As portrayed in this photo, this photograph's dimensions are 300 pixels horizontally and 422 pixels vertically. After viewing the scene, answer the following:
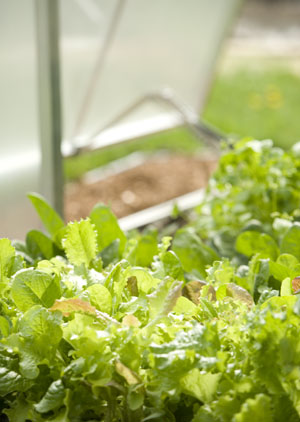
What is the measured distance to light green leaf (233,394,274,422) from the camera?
2.14ft

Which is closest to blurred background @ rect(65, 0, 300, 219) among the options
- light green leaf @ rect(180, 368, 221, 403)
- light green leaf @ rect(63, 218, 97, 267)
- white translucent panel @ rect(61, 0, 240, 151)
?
white translucent panel @ rect(61, 0, 240, 151)

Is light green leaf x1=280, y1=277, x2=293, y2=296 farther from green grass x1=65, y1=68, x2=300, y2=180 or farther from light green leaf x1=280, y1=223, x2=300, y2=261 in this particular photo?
green grass x1=65, y1=68, x2=300, y2=180

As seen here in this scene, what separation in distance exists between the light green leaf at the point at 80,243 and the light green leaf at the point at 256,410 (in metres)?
0.37


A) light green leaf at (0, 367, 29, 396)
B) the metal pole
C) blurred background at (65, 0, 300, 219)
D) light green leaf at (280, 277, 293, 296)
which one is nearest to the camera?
light green leaf at (0, 367, 29, 396)

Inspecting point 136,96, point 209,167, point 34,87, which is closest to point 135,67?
point 136,96

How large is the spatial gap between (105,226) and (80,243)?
0.16 metres

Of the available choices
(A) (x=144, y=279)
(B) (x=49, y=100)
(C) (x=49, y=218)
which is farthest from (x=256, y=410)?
(B) (x=49, y=100)

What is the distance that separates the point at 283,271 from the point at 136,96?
2.07 meters

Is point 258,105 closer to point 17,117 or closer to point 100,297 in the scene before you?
point 17,117

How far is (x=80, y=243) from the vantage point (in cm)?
96

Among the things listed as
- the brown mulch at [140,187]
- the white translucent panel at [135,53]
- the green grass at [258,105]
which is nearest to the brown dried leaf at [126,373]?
the white translucent panel at [135,53]

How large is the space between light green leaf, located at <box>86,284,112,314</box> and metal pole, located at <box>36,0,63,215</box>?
1.29 m

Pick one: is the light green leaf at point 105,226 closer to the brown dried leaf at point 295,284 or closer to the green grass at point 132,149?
the brown dried leaf at point 295,284

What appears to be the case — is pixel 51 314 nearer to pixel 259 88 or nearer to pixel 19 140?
pixel 19 140
